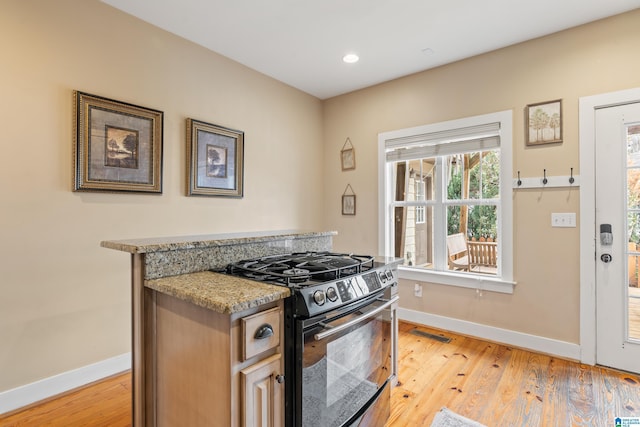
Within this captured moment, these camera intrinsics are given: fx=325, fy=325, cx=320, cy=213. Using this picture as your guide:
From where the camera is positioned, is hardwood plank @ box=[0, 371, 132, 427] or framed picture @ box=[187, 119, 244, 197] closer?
hardwood plank @ box=[0, 371, 132, 427]

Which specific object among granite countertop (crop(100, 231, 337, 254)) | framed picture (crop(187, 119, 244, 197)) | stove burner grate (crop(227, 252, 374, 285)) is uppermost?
framed picture (crop(187, 119, 244, 197))

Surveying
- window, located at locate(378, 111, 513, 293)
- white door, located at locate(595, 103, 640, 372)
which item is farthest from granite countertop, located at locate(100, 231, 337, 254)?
white door, located at locate(595, 103, 640, 372)

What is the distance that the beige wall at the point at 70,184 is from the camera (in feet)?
6.53

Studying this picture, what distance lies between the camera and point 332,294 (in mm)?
1371

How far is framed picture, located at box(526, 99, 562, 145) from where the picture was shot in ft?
8.82

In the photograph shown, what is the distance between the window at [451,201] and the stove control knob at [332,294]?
2023mm

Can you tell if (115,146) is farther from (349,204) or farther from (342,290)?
(349,204)

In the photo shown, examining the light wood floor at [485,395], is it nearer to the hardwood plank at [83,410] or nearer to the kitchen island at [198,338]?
the hardwood plank at [83,410]

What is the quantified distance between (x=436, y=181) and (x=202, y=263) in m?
2.66

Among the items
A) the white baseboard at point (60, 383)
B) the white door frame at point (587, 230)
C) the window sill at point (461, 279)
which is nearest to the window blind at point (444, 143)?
the white door frame at point (587, 230)

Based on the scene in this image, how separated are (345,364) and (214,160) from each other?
2.25m

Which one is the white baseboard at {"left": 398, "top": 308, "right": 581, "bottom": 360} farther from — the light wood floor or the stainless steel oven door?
the stainless steel oven door

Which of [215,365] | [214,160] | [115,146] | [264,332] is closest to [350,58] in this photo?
[214,160]

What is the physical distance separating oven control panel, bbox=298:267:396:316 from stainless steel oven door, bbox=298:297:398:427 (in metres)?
0.06
